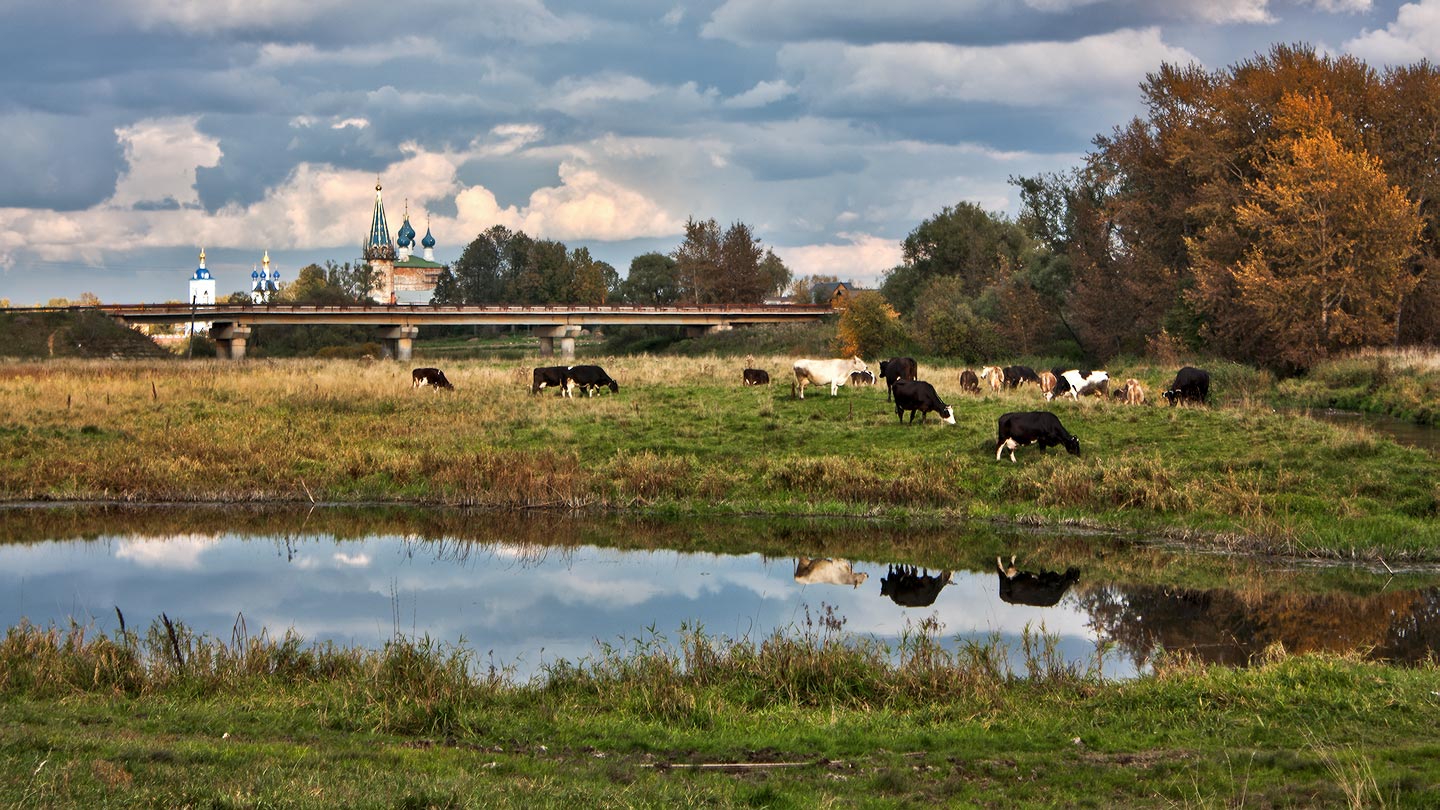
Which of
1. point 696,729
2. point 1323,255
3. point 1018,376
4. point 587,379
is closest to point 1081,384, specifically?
point 1018,376

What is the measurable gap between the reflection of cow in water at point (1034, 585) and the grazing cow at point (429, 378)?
2628 cm

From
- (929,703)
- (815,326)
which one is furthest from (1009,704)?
(815,326)

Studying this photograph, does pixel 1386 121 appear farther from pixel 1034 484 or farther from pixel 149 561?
pixel 149 561

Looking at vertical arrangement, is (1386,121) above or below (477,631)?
above

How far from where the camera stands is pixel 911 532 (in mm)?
23453

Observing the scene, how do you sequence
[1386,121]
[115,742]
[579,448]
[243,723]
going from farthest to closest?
[1386,121]
[579,448]
[243,723]
[115,742]

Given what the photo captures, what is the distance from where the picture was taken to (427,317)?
97750 millimetres

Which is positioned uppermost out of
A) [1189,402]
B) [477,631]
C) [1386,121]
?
[1386,121]

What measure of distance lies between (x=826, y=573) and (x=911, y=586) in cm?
157

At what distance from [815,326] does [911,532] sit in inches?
3010

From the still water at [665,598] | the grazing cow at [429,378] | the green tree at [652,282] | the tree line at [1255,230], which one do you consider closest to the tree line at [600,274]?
the green tree at [652,282]

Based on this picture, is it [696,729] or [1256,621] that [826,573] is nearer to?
[1256,621]

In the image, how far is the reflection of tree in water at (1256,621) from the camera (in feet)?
50.9

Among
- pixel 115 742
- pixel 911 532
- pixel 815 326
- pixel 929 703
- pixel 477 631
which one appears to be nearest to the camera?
pixel 115 742
